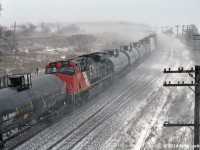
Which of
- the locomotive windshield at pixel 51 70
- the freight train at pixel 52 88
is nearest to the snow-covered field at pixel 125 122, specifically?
the freight train at pixel 52 88

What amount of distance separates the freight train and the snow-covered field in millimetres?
1531

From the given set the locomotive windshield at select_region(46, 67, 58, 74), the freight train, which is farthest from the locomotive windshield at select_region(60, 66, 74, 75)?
the locomotive windshield at select_region(46, 67, 58, 74)

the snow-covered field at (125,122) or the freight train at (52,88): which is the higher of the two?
the freight train at (52,88)

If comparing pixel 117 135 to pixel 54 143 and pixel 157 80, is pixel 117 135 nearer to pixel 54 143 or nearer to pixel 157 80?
pixel 54 143

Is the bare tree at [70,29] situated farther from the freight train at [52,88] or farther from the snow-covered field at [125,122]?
the snow-covered field at [125,122]

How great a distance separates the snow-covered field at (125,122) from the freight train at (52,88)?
5.02 ft

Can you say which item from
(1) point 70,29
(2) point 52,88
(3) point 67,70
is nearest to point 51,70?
(3) point 67,70

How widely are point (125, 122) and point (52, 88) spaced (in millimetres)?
6574

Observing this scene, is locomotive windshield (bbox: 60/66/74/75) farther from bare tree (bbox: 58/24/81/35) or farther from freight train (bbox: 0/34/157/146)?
bare tree (bbox: 58/24/81/35)

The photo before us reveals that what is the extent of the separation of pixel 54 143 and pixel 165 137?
7751mm

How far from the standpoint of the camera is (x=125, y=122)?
2423 centimetres

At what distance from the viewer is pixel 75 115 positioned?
2586 centimetres

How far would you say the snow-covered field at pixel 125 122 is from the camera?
19.8 meters

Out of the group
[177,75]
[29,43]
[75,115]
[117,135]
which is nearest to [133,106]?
[75,115]
